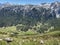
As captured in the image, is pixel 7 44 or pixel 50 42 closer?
pixel 7 44

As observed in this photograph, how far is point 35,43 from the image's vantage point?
292 feet

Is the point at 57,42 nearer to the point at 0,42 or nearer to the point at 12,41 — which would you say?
the point at 12,41

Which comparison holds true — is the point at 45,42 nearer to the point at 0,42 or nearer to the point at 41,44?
the point at 41,44

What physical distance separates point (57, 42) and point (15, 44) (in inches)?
880

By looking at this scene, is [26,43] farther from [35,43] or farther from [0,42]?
[0,42]

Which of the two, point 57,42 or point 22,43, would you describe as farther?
point 57,42

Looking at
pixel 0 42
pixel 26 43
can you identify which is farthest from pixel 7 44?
pixel 26 43

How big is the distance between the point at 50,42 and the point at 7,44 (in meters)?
22.1

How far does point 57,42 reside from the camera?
94.7m

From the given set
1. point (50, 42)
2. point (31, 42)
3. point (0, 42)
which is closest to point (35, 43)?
point (31, 42)

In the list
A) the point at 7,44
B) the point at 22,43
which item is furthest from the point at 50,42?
the point at 7,44

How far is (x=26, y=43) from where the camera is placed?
89062 millimetres

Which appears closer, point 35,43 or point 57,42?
point 35,43

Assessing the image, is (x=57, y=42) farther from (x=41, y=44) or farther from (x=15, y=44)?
(x=15, y=44)
